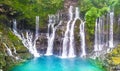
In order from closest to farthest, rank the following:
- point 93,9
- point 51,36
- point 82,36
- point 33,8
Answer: point 82,36, point 51,36, point 93,9, point 33,8

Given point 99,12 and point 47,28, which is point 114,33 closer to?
point 99,12

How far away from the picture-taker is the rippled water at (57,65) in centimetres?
2856

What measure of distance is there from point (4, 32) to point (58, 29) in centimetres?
615

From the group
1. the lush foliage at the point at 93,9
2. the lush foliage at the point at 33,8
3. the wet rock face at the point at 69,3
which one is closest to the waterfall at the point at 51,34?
the lush foliage at the point at 33,8

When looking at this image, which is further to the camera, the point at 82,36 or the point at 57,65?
the point at 82,36

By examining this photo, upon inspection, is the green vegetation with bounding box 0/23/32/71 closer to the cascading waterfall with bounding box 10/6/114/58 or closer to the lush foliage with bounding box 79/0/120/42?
the cascading waterfall with bounding box 10/6/114/58

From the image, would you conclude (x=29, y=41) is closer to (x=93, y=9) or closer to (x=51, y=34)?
(x=51, y=34)

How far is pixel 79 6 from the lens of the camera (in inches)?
1528

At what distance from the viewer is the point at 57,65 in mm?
30422

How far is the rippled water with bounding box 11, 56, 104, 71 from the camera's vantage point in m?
28.6

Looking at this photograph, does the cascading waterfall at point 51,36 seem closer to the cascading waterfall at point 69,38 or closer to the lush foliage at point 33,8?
the cascading waterfall at point 69,38

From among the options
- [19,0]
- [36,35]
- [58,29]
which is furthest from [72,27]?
[19,0]

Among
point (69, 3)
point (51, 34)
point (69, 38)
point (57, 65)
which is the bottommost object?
point (57, 65)

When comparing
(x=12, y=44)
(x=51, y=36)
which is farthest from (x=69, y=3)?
(x=12, y=44)
